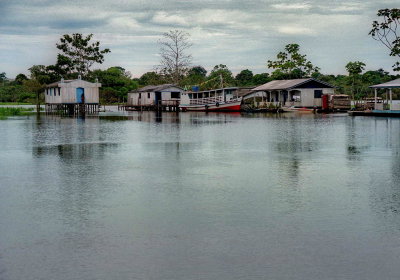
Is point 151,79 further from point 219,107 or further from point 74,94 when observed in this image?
point 219,107

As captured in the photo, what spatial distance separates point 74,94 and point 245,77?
7217cm

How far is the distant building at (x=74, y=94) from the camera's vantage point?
8233cm

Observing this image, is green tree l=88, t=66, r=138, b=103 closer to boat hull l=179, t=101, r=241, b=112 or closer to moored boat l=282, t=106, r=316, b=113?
boat hull l=179, t=101, r=241, b=112

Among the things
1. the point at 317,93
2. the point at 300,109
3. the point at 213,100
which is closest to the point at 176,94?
the point at 213,100

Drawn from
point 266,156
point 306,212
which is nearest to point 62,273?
point 306,212

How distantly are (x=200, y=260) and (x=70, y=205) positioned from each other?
472 centimetres

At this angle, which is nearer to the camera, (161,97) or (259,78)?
(161,97)

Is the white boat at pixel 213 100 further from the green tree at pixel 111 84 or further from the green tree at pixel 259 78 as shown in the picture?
the green tree at pixel 259 78

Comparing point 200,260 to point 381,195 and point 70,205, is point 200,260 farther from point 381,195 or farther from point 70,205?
point 381,195

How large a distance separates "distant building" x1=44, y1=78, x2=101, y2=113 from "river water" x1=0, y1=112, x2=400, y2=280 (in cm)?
6387

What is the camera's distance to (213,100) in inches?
3302

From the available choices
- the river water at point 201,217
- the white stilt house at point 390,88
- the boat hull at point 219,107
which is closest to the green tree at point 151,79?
the boat hull at point 219,107

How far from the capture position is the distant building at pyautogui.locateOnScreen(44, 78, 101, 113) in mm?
82331

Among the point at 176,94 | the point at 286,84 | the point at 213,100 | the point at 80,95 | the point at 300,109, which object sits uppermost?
the point at 286,84
